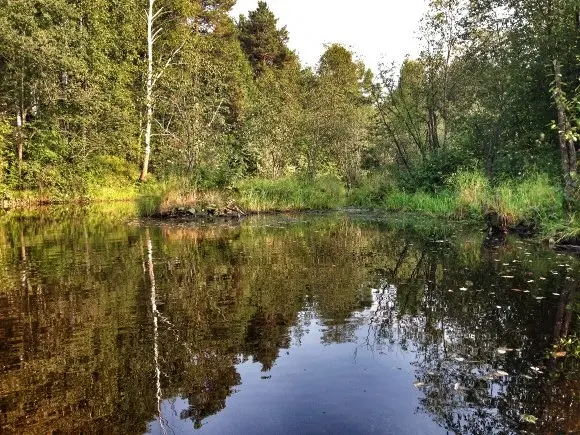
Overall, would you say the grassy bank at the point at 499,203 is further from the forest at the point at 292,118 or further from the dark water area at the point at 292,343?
the dark water area at the point at 292,343

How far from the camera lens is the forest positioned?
1582 cm

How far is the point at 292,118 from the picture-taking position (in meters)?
28.4

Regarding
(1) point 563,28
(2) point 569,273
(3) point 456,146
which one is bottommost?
(2) point 569,273

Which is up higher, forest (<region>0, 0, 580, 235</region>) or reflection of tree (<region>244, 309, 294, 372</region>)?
forest (<region>0, 0, 580, 235</region>)

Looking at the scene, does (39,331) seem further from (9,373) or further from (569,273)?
(569,273)

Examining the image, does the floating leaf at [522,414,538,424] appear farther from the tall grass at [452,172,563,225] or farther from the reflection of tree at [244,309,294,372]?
the tall grass at [452,172,563,225]

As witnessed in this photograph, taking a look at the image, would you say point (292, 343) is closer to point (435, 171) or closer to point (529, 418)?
point (529, 418)

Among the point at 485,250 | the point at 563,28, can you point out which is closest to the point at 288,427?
the point at 485,250

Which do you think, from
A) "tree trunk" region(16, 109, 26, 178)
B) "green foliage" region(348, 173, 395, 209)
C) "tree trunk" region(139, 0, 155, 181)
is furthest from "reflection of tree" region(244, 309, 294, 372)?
"tree trunk" region(139, 0, 155, 181)

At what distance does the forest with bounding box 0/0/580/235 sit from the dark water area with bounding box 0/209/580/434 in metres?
5.24

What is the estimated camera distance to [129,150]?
109ft

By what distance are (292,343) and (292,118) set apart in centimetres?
2415

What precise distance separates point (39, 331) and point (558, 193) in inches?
479

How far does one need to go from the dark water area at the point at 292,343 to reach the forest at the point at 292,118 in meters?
5.24
